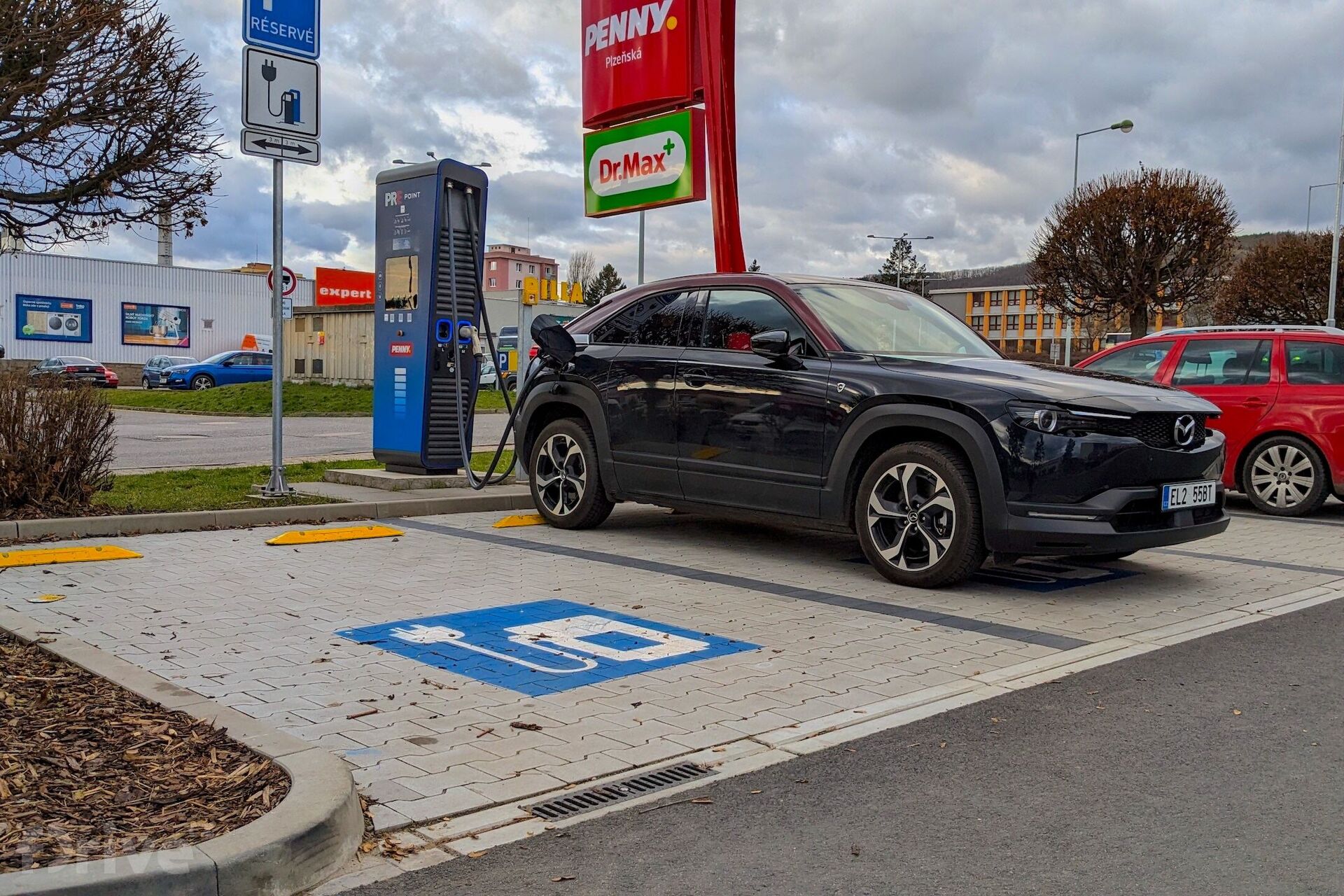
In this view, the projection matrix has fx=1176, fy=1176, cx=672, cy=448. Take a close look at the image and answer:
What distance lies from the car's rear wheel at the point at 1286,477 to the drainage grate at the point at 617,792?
889 centimetres

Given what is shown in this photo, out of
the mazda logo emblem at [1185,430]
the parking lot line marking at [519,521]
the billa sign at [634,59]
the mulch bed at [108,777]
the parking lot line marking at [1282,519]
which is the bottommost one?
the mulch bed at [108,777]

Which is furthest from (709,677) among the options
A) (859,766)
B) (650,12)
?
(650,12)

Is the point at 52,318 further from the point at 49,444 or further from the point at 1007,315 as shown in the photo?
the point at 1007,315

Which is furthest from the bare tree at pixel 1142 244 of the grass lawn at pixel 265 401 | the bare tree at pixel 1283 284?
the grass lawn at pixel 265 401

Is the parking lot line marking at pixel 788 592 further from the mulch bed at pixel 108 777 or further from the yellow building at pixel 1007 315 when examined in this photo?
the yellow building at pixel 1007 315

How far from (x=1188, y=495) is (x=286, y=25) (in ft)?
24.9

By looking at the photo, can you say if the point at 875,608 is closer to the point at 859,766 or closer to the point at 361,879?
the point at 859,766

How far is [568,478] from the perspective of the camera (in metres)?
8.98

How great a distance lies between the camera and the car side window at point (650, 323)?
828cm

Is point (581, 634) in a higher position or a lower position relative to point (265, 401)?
lower

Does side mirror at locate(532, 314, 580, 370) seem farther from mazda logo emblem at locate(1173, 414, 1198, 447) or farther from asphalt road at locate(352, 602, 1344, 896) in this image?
asphalt road at locate(352, 602, 1344, 896)

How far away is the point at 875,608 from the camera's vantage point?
20.9 ft

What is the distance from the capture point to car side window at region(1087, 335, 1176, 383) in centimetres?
1164

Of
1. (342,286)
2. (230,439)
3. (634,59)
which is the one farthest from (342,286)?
(634,59)
